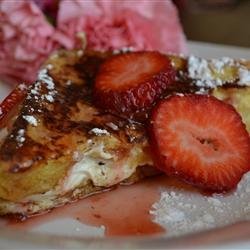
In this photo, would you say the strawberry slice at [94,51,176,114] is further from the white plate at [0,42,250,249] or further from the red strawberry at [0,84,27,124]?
the white plate at [0,42,250,249]

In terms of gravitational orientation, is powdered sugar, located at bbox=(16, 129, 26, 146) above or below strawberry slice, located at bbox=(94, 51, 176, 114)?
below

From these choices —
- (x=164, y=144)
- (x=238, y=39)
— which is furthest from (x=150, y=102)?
(x=238, y=39)

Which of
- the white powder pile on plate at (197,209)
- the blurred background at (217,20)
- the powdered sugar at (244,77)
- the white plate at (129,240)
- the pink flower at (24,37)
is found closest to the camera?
the white plate at (129,240)

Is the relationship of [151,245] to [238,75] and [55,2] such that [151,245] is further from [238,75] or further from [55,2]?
[55,2]

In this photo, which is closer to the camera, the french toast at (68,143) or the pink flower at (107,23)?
the french toast at (68,143)

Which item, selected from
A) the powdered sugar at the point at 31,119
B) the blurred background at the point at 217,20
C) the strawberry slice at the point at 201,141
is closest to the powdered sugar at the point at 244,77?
Answer: the strawberry slice at the point at 201,141

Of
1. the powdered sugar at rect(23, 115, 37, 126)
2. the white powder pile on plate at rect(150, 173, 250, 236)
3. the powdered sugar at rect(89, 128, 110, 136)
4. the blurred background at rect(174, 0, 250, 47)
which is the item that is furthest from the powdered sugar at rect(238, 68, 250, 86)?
the blurred background at rect(174, 0, 250, 47)

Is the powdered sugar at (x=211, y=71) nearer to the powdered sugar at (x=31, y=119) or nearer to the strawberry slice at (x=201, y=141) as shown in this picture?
the strawberry slice at (x=201, y=141)
